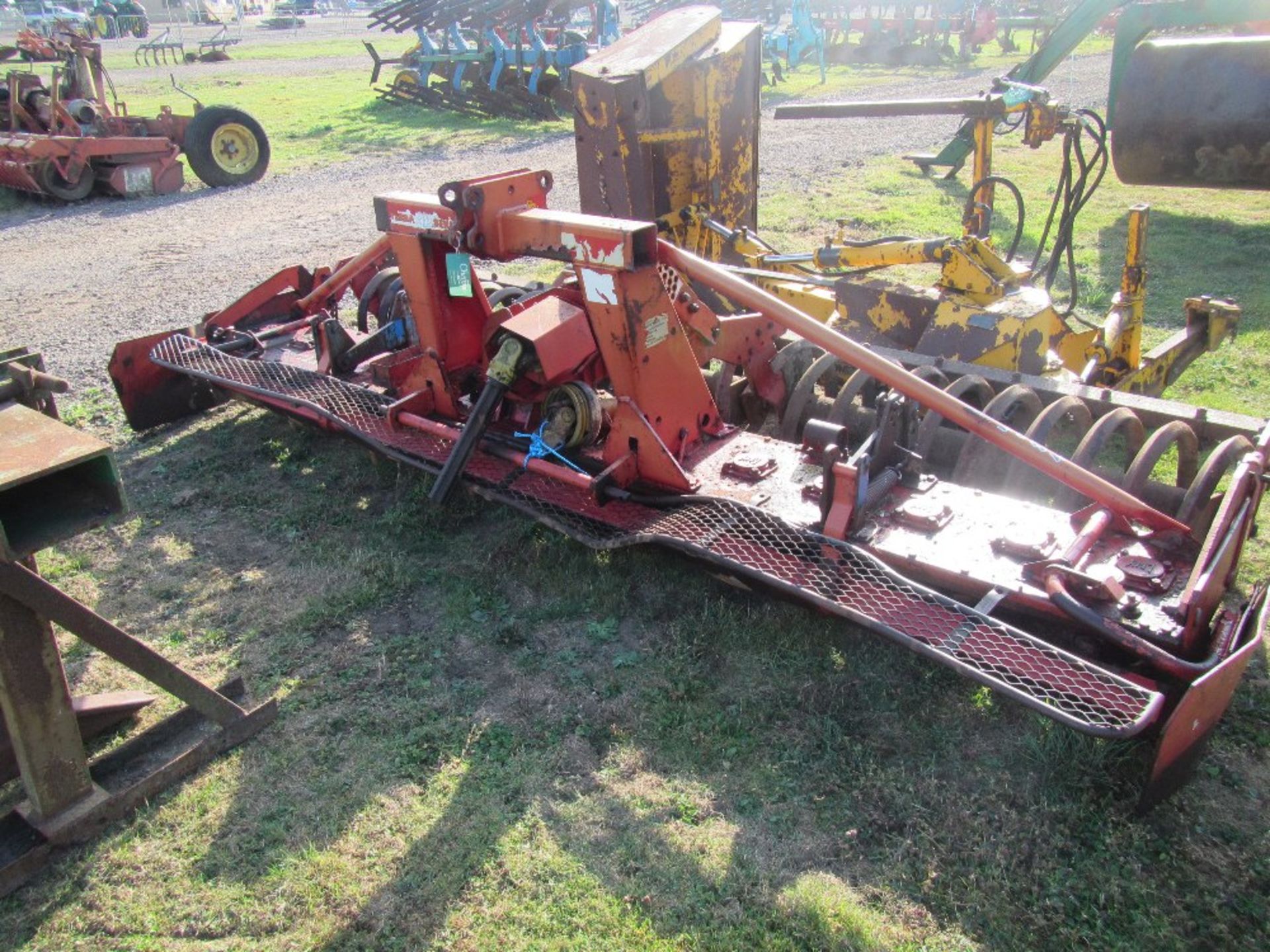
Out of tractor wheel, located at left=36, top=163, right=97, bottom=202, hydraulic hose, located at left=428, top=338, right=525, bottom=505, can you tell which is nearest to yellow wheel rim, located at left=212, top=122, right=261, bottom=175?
tractor wheel, located at left=36, top=163, right=97, bottom=202

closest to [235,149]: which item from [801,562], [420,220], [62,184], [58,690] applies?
[62,184]

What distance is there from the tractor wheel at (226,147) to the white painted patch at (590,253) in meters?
11.2

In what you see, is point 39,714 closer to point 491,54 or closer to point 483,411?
point 483,411

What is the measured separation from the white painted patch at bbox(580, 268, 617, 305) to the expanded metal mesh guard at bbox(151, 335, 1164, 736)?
874 millimetres

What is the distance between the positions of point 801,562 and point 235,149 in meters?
12.7

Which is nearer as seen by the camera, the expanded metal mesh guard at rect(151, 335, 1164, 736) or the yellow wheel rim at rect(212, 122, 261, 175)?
the expanded metal mesh guard at rect(151, 335, 1164, 736)

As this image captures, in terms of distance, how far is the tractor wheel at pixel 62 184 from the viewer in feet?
40.7

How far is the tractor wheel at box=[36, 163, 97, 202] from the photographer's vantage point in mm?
12398

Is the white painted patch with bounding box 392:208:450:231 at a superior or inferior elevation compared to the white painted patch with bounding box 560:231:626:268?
superior

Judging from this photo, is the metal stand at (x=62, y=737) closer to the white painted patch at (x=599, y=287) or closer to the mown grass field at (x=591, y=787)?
the mown grass field at (x=591, y=787)

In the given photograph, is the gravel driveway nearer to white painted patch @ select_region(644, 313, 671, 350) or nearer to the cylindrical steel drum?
white painted patch @ select_region(644, 313, 671, 350)

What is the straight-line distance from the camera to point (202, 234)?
11.2 m

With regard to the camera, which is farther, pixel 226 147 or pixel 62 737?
pixel 226 147

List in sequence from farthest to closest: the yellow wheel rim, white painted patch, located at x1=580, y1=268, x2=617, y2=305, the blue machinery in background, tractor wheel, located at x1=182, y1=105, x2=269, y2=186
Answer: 1. the blue machinery in background
2. the yellow wheel rim
3. tractor wheel, located at x1=182, y1=105, x2=269, y2=186
4. white painted patch, located at x1=580, y1=268, x2=617, y2=305
